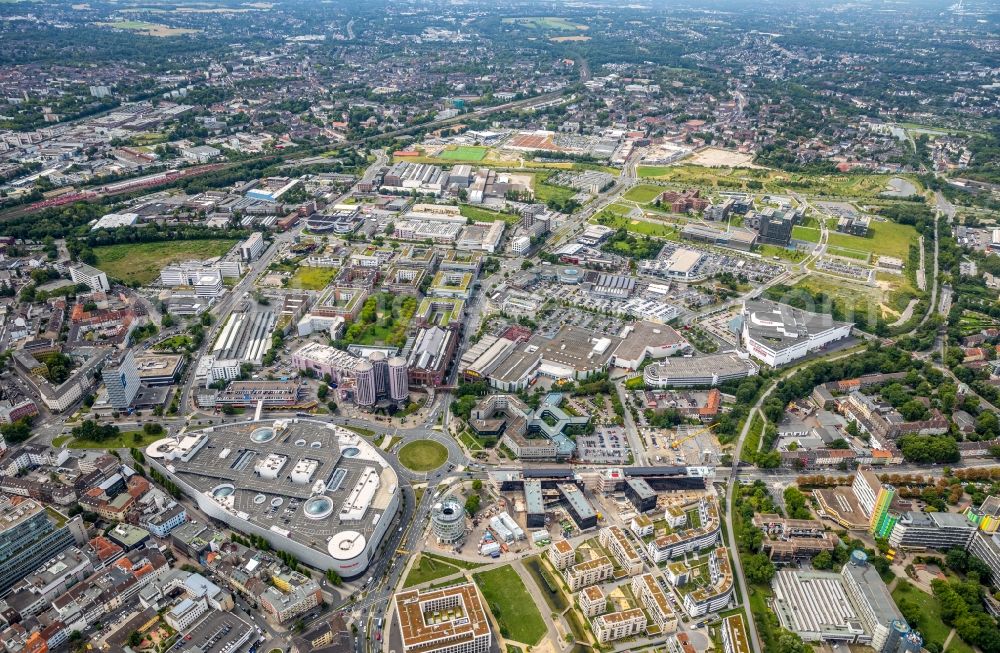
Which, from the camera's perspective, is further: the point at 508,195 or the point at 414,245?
the point at 508,195

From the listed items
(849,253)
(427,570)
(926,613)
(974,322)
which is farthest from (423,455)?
(849,253)

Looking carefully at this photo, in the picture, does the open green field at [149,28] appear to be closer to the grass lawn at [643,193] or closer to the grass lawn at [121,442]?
the grass lawn at [643,193]

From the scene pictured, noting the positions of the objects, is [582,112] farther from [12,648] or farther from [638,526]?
[12,648]

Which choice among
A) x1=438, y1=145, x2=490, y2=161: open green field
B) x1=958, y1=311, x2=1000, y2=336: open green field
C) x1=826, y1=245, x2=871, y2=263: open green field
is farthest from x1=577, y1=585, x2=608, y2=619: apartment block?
x1=438, y1=145, x2=490, y2=161: open green field

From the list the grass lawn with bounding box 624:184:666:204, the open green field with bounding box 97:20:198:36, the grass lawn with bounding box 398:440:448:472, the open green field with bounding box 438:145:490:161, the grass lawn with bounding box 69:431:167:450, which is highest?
the grass lawn with bounding box 398:440:448:472

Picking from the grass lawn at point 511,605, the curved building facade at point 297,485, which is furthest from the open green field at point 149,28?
the grass lawn at point 511,605

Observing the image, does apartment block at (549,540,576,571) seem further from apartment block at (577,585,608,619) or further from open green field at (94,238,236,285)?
open green field at (94,238,236,285)

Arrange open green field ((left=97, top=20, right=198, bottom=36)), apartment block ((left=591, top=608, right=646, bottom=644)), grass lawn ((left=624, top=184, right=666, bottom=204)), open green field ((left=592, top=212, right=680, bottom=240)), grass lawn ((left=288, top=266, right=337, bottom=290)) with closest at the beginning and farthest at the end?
apartment block ((left=591, top=608, right=646, bottom=644))
grass lawn ((left=288, top=266, right=337, bottom=290))
open green field ((left=592, top=212, right=680, bottom=240))
grass lawn ((left=624, top=184, right=666, bottom=204))
open green field ((left=97, top=20, right=198, bottom=36))

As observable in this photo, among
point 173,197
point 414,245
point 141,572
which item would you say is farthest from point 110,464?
point 173,197
